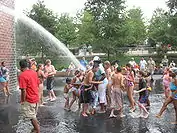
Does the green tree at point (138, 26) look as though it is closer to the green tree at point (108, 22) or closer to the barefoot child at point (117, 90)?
the green tree at point (108, 22)

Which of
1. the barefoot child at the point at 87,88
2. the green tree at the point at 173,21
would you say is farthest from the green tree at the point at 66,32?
the barefoot child at the point at 87,88

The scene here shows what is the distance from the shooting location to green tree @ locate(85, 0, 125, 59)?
110 ft

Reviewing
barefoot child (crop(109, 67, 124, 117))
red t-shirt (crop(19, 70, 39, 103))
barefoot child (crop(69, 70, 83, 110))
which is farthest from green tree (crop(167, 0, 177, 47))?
red t-shirt (crop(19, 70, 39, 103))

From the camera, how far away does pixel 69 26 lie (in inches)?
1713

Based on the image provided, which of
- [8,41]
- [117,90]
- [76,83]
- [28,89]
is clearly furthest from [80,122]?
[8,41]

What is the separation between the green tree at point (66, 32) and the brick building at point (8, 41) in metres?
24.4

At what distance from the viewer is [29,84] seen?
689 centimetres

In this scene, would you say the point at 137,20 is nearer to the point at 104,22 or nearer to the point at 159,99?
the point at 104,22

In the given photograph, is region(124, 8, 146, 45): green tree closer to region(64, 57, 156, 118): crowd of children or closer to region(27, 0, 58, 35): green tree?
region(27, 0, 58, 35): green tree

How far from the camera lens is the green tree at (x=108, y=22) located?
33.7m

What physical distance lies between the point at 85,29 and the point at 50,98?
29731 millimetres

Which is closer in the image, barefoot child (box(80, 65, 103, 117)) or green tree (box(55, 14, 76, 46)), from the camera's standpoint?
barefoot child (box(80, 65, 103, 117))

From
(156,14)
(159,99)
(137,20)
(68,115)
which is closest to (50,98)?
(68,115)

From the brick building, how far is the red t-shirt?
316 inches
